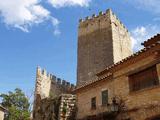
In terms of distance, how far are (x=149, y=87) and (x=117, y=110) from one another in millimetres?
2652

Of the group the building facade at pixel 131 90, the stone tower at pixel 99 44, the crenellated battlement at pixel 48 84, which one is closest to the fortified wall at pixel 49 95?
the crenellated battlement at pixel 48 84

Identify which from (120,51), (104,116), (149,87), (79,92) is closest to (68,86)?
(120,51)

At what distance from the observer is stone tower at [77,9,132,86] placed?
3662 cm

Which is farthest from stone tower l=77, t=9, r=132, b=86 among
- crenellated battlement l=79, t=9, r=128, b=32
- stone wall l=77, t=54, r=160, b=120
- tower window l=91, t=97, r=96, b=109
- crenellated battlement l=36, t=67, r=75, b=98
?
tower window l=91, t=97, r=96, b=109

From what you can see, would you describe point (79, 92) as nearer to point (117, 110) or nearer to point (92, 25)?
point (117, 110)

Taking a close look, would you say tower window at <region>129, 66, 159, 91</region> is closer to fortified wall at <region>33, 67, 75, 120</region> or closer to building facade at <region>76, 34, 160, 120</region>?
building facade at <region>76, 34, 160, 120</region>

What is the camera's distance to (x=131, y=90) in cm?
1501

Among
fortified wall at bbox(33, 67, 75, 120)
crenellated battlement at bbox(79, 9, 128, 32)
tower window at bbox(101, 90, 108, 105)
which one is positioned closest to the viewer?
tower window at bbox(101, 90, 108, 105)

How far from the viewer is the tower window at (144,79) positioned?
543 inches

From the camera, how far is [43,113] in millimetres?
24266

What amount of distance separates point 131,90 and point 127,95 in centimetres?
38

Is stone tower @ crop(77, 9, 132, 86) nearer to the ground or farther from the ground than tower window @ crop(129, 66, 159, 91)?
farther from the ground

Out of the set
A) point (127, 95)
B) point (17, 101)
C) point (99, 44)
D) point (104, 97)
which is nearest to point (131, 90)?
point (127, 95)

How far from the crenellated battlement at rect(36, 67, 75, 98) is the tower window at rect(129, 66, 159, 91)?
20337 mm
